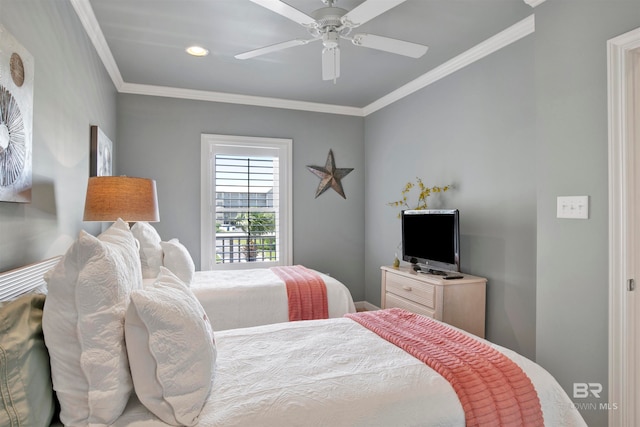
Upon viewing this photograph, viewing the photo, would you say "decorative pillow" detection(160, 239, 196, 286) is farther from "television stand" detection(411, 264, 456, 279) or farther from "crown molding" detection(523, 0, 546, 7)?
"crown molding" detection(523, 0, 546, 7)

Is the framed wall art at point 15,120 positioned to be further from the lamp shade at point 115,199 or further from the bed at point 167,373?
the lamp shade at point 115,199

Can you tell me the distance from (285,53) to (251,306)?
2186 mm

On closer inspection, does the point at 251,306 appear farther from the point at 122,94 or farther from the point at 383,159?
the point at 122,94

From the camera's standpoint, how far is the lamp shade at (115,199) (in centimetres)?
234

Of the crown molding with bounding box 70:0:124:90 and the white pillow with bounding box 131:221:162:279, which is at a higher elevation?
the crown molding with bounding box 70:0:124:90

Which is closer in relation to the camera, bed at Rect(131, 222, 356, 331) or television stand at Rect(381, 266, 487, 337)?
bed at Rect(131, 222, 356, 331)

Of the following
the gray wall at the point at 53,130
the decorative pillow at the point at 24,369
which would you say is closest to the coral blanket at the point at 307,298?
the gray wall at the point at 53,130

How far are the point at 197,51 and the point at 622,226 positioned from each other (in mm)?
3249

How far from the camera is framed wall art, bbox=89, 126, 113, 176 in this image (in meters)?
2.86

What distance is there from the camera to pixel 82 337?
1118 millimetres

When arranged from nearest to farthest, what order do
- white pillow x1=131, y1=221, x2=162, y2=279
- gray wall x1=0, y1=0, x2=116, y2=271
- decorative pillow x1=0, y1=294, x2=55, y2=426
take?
decorative pillow x1=0, y1=294, x2=55, y2=426, gray wall x1=0, y1=0, x2=116, y2=271, white pillow x1=131, y1=221, x2=162, y2=279

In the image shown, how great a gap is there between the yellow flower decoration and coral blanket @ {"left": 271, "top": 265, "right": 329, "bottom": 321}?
1.28 metres

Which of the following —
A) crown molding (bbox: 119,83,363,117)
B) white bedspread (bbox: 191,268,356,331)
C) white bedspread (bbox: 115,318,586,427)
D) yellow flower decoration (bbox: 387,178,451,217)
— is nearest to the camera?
white bedspread (bbox: 115,318,586,427)

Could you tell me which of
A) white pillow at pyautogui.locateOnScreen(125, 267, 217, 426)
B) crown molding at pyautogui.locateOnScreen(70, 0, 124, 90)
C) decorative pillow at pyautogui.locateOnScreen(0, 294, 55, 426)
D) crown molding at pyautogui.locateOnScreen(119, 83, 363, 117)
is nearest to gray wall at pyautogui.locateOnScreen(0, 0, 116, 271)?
crown molding at pyautogui.locateOnScreen(70, 0, 124, 90)
